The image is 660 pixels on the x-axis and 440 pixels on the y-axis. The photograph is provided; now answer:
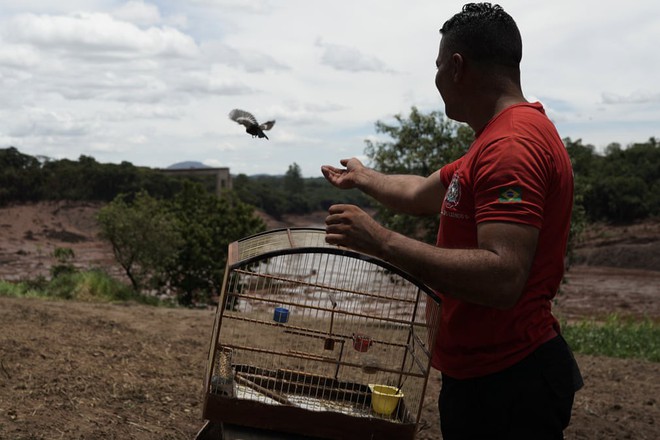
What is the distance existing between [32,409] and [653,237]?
168 ft

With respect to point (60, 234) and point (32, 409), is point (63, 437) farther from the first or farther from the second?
point (60, 234)

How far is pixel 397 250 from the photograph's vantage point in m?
2.22

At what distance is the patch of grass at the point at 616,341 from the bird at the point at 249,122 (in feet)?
28.8

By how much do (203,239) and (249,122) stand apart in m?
25.9

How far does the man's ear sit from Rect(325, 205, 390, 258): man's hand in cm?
53

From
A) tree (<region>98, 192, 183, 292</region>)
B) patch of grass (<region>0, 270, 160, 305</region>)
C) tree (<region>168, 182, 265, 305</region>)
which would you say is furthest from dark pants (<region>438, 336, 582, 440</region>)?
tree (<region>168, 182, 265, 305</region>)

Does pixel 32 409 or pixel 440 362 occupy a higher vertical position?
pixel 440 362

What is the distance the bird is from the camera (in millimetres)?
3797

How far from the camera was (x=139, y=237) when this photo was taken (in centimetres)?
2427

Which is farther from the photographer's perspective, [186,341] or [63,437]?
[186,341]

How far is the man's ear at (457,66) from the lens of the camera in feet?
7.79

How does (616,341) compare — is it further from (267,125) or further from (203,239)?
(203,239)

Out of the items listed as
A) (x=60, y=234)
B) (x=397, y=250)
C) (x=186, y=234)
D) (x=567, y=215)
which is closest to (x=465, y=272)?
(x=397, y=250)

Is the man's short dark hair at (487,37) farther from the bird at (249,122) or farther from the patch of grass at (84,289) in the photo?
the patch of grass at (84,289)
